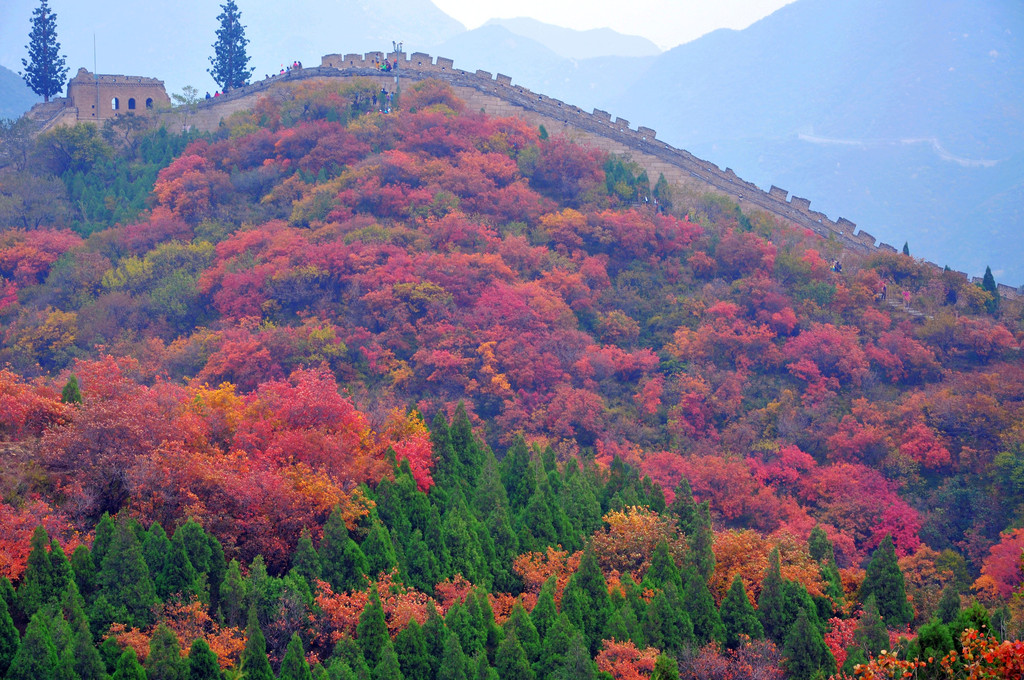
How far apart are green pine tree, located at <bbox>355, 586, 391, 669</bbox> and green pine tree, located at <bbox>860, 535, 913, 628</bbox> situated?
10928 mm

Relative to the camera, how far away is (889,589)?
2512 cm

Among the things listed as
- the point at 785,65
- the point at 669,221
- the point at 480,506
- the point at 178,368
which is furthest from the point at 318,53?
the point at 480,506

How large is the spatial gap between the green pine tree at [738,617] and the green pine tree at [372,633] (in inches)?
278

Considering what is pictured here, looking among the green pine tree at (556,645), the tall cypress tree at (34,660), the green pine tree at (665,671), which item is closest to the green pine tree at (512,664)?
the green pine tree at (556,645)

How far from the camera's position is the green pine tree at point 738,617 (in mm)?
23172

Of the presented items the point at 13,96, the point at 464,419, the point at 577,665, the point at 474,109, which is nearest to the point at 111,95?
the point at 474,109

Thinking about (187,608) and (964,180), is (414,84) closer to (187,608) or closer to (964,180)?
(187,608)

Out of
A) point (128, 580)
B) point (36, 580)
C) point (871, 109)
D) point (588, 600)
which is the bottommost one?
point (588, 600)

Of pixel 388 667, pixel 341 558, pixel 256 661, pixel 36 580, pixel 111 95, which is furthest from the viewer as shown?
pixel 111 95

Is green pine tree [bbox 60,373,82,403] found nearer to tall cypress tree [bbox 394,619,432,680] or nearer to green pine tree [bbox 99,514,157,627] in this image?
green pine tree [bbox 99,514,157,627]

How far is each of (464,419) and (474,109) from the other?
24.5 metres

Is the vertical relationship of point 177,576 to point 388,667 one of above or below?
above

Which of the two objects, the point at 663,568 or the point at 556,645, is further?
the point at 663,568

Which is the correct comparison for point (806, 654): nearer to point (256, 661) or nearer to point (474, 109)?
point (256, 661)
